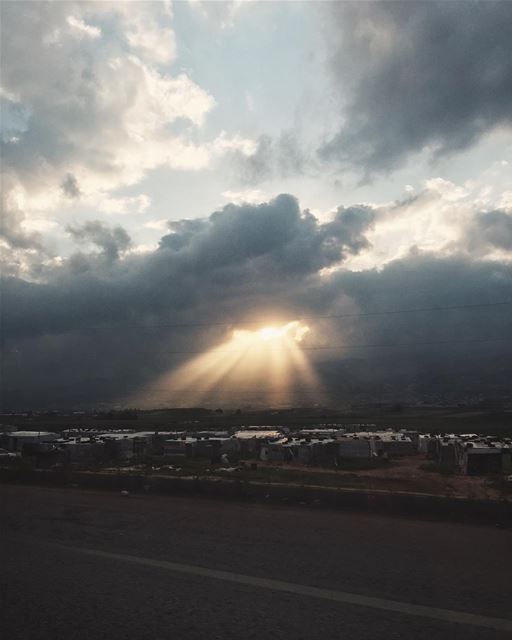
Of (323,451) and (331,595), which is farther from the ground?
(331,595)

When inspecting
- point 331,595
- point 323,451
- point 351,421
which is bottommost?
point 323,451

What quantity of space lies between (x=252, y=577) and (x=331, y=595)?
113 cm

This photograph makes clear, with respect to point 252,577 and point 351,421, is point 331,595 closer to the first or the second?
point 252,577

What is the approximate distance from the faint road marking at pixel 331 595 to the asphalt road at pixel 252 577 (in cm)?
2

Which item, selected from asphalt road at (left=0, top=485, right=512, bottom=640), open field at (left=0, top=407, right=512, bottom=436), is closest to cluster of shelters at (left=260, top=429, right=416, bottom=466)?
asphalt road at (left=0, top=485, right=512, bottom=640)

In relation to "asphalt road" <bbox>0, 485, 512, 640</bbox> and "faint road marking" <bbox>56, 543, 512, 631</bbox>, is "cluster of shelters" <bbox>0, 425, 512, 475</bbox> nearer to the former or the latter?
"asphalt road" <bbox>0, 485, 512, 640</bbox>

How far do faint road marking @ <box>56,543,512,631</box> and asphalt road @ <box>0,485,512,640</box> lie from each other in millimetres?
23

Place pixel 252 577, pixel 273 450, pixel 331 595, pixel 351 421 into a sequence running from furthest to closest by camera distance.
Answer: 1. pixel 351 421
2. pixel 273 450
3. pixel 252 577
4. pixel 331 595

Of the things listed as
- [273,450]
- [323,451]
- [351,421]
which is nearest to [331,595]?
[323,451]

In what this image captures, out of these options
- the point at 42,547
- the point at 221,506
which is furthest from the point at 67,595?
the point at 221,506

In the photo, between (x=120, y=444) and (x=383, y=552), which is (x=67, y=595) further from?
(x=120, y=444)

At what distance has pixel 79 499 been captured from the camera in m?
12.9

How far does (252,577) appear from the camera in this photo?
259 inches

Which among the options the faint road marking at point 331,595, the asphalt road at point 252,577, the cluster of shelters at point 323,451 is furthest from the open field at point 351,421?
the faint road marking at point 331,595
